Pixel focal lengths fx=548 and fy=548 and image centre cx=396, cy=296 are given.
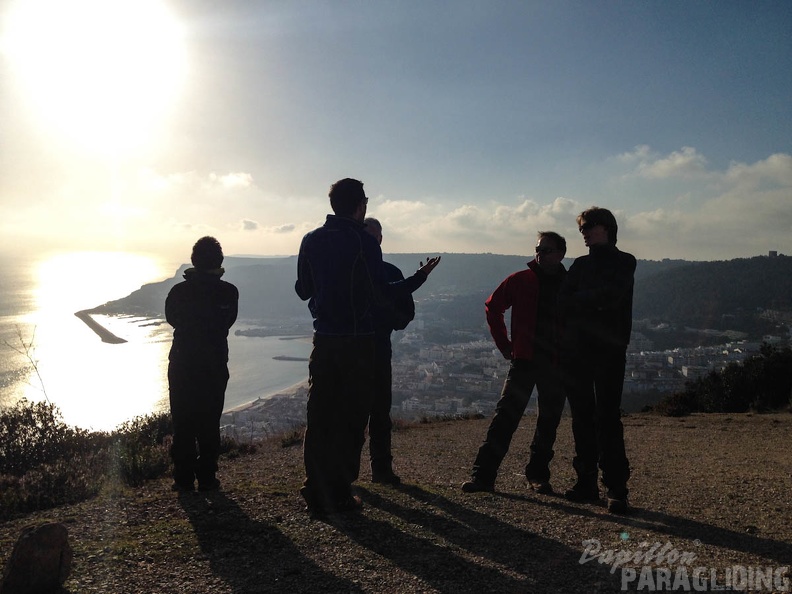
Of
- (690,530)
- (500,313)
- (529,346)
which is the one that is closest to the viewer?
(690,530)

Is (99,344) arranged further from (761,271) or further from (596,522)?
(761,271)

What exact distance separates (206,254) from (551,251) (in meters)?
2.81

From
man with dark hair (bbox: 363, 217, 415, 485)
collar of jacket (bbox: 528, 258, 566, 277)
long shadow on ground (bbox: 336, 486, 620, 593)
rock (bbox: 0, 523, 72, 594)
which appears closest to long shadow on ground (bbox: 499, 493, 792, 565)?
long shadow on ground (bbox: 336, 486, 620, 593)

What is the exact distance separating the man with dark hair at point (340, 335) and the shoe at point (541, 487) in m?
1.58

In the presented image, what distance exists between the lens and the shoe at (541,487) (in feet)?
14.4

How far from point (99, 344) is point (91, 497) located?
39.5 meters

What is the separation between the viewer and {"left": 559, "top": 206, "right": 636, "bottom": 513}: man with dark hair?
379 centimetres

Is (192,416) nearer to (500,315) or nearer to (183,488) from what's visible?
(183,488)

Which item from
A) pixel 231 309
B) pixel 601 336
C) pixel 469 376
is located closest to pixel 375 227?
pixel 231 309

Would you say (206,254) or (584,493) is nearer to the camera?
(584,493)

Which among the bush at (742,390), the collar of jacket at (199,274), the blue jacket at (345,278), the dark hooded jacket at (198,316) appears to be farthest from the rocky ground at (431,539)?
the bush at (742,390)

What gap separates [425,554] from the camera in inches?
116

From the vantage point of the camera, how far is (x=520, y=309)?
426cm

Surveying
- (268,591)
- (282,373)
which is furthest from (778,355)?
(282,373)
